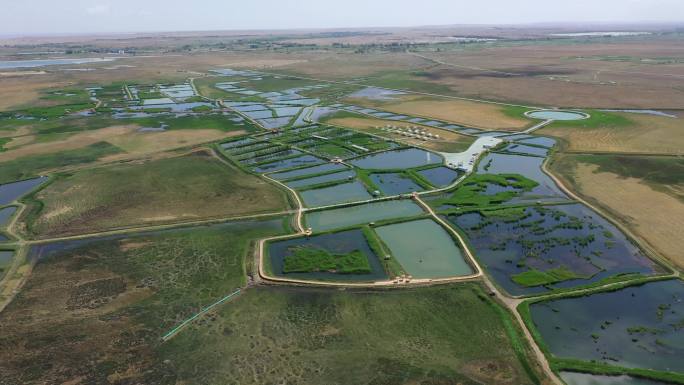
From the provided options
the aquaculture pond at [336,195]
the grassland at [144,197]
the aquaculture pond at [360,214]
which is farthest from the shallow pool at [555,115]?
the grassland at [144,197]

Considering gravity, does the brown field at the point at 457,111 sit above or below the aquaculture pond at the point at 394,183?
above

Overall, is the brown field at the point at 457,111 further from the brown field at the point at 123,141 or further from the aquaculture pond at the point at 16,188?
the aquaculture pond at the point at 16,188

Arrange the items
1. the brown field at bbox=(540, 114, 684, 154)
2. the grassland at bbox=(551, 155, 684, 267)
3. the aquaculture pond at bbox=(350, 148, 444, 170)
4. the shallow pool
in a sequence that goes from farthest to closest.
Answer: the shallow pool, the brown field at bbox=(540, 114, 684, 154), the aquaculture pond at bbox=(350, 148, 444, 170), the grassland at bbox=(551, 155, 684, 267)

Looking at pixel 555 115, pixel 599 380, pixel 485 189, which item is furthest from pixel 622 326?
pixel 555 115

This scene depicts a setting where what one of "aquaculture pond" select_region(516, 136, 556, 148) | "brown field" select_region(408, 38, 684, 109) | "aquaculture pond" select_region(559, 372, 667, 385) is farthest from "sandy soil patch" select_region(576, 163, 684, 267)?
"brown field" select_region(408, 38, 684, 109)

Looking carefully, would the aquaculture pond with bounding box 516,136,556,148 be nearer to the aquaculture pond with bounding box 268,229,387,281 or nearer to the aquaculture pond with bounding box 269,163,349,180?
the aquaculture pond with bounding box 269,163,349,180

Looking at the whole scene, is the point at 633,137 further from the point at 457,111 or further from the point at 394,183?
the point at 394,183
